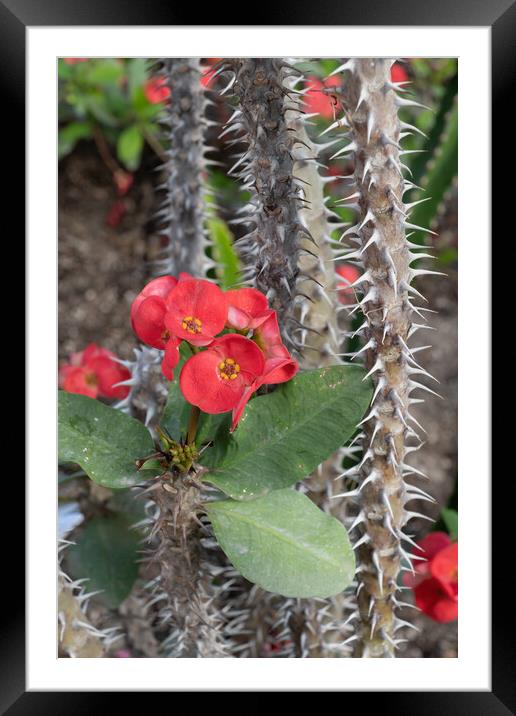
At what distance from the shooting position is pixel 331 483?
90 centimetres

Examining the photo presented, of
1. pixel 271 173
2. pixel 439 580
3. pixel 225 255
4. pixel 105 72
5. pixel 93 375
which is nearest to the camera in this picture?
pixel 271 173

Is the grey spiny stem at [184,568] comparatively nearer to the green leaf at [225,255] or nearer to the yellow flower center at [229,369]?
the yellow flower center at [229,369]

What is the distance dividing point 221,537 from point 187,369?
0.17m

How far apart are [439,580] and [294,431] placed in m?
0.44

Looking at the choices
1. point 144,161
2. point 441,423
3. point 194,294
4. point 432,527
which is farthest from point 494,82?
point 144,161

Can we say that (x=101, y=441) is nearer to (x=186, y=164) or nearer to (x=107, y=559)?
(x=107, y=559)

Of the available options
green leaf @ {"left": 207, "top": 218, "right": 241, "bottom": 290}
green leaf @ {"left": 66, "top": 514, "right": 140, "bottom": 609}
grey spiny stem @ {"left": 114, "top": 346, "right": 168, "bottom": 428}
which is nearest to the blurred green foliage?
green leaf @ {"left": 207, "top": 218, "right": 241, "bottom": 290}

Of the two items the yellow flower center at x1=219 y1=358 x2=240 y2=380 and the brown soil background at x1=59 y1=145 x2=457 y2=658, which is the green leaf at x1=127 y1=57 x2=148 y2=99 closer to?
the brown soil background at x1=59 y1=145 x2=457 y2=658

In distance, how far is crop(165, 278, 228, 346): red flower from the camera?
621 millimetres

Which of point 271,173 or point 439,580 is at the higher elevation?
point 271,173

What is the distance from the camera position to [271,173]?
72 centimetres

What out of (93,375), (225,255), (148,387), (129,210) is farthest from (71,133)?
(148,387)

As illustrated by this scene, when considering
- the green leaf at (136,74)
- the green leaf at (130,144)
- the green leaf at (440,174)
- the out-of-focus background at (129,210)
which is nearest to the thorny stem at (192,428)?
the green leaf at (440,174)

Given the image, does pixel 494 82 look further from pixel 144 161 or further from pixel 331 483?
pixel 144 161
